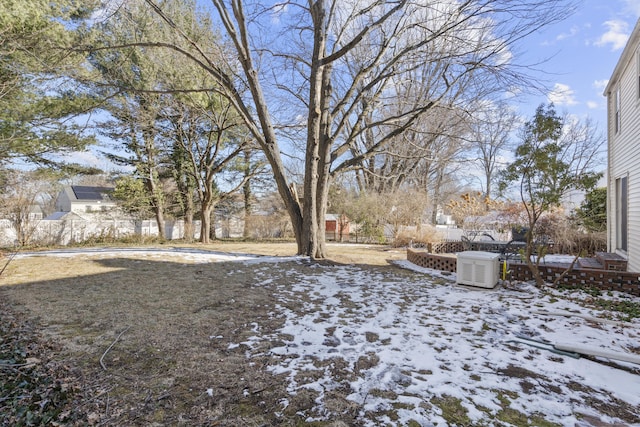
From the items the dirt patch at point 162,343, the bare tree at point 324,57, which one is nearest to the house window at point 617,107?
the bare tree at point 324,57

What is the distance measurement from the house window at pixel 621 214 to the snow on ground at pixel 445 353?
3.93 metres

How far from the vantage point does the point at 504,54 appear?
263 inches

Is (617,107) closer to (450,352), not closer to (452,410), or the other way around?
(450,352)

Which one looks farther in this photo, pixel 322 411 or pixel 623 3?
pixel 623 3

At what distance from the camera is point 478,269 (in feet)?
17.6

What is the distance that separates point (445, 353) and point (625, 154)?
7.18 metres

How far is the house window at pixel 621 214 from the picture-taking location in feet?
22.6

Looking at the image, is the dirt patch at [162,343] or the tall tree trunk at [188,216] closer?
the dirt patch at [162,343]

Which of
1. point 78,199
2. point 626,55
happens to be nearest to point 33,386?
point 626,55

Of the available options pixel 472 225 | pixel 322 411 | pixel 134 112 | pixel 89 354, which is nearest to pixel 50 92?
pixel 134 112

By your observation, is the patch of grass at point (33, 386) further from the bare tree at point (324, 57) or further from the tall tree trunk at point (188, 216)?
the tall tree trunk at point (188, 216)

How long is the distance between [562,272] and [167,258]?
8.37 meters

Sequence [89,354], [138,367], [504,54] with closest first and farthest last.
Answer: [138,367], [89,354], [504,54]

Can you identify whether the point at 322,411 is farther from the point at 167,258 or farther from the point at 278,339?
the point at 167,258
